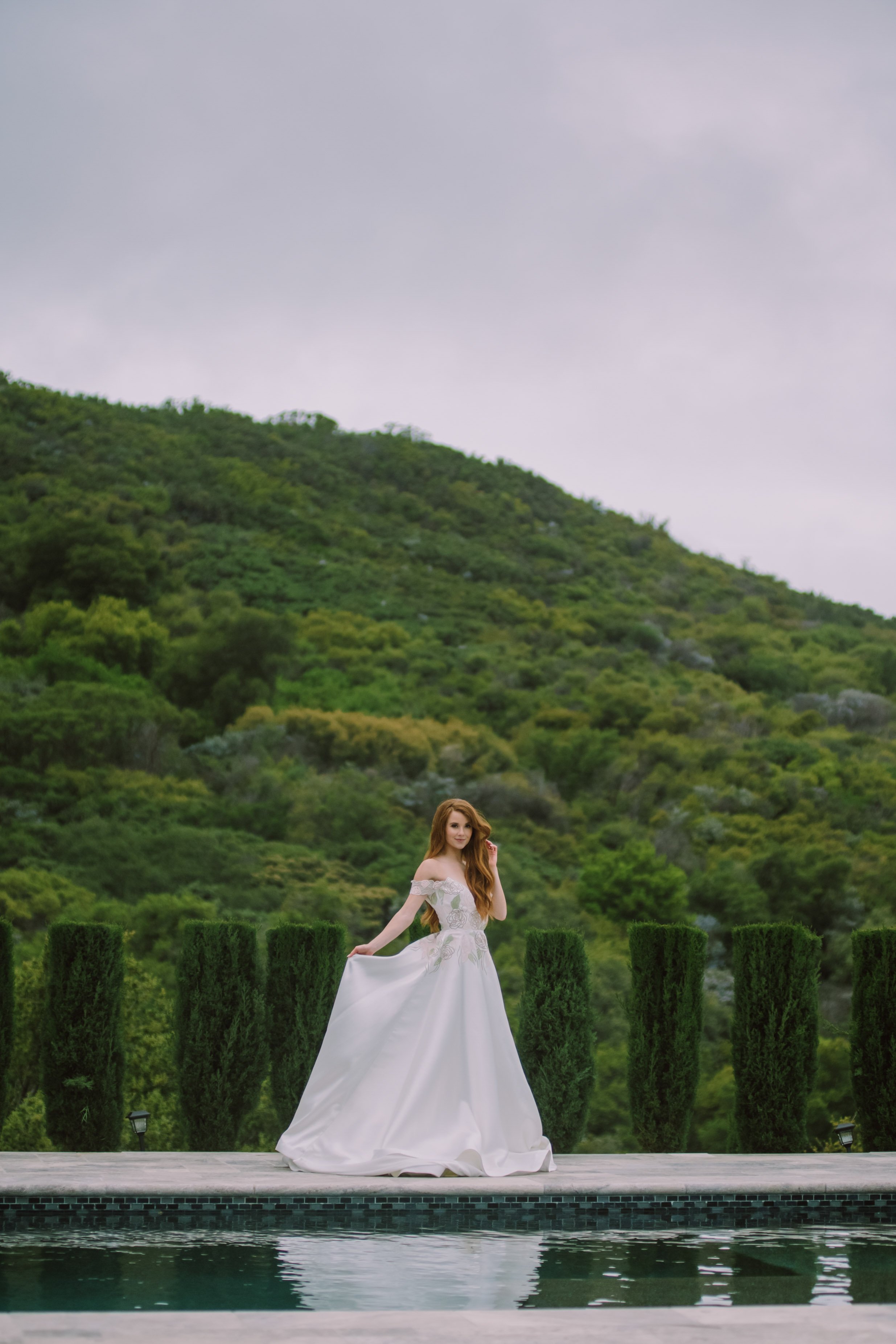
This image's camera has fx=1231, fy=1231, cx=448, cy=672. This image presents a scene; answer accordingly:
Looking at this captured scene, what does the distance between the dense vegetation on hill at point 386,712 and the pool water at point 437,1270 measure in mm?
8931

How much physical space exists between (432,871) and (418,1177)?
143cm

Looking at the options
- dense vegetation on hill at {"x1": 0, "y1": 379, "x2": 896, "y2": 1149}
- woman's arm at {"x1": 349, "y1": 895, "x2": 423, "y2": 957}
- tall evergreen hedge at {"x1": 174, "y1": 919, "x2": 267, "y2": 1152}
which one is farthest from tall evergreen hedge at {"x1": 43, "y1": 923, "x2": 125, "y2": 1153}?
dense vegetation on hill at {"x1": 0, "y1": 379, "x2": 896, "y2": 1149}

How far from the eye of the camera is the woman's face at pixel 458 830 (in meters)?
6.16

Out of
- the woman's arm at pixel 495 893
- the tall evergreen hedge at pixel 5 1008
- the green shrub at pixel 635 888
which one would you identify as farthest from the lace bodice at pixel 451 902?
the green shrub at pixel 635 888

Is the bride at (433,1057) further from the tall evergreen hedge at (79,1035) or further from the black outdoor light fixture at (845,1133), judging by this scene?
the black outdoor light fixture at (845,1133)

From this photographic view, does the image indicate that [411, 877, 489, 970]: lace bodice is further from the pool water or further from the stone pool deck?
the pool water

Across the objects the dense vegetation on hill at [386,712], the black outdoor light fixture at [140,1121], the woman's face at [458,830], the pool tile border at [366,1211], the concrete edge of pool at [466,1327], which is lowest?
the black outdoor light fixture at [140,1121]

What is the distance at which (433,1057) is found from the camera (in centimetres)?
595

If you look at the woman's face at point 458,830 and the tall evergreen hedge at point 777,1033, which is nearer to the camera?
the woman's face at point 458,830

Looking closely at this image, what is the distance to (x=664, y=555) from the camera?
54.4m

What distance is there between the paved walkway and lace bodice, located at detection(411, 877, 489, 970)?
104 centimetres

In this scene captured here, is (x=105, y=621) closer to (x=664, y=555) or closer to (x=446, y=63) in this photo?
(x=446, y=63)

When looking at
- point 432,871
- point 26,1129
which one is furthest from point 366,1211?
point 26,1129

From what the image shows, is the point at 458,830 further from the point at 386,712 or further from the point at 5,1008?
the point at 386,712
